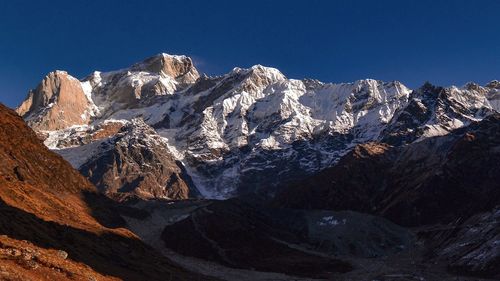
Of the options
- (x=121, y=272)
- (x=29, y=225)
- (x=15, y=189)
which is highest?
(x=15, y=189)

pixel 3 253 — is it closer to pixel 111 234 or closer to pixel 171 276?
pixel 171 276

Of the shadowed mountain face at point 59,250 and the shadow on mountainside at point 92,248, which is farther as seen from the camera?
the shadow on mountainside at point 92,248

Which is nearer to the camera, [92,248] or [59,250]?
[59,250]

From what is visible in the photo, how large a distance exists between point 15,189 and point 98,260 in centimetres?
7089

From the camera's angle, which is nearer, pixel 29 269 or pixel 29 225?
pixel 29 269

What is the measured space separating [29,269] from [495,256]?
165 metres

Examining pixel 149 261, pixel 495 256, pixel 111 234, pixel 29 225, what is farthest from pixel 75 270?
pixel 495 256

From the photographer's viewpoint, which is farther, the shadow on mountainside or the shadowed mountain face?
the shadow on mountainside

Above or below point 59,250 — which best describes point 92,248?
above

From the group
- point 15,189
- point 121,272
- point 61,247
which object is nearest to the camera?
point 61,247

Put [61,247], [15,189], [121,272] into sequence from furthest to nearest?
[15,189], [121,272], [61,247]

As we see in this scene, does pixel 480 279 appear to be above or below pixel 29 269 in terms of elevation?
above

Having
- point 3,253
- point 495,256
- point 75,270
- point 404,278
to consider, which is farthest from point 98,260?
point 495,256

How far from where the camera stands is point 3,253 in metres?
66.5
